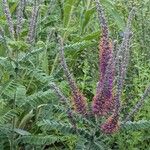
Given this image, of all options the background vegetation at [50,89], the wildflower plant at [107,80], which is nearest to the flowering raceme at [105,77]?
the wildflower plant at [107,80]

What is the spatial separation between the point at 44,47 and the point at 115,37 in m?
1.16

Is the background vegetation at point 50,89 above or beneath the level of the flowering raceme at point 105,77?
beneath

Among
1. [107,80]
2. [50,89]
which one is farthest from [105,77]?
[50,89]

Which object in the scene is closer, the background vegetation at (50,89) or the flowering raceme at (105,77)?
the flowering raceme at (105,77)

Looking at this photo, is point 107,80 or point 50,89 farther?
point 50,89

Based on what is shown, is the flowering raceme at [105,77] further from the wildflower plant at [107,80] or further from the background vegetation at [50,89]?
the background vegetation at [50,89]

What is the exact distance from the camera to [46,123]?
2.56 m

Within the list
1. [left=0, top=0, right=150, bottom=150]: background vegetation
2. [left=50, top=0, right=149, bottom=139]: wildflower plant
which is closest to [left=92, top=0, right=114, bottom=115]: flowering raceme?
[left=50, top=0, right=149, bottom=139]: wildflower plant

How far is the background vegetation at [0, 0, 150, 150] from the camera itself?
2.73m

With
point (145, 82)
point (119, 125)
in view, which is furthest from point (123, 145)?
point (119, 125)

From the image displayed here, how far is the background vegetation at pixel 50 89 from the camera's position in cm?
273

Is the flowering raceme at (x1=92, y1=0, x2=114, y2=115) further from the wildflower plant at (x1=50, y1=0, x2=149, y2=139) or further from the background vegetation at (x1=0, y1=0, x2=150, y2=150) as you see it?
the background vegetation at (x1=0, y1=0, x2=150, y2=150)

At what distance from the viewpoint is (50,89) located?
293cm

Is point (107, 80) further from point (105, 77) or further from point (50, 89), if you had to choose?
point (50, 89)
